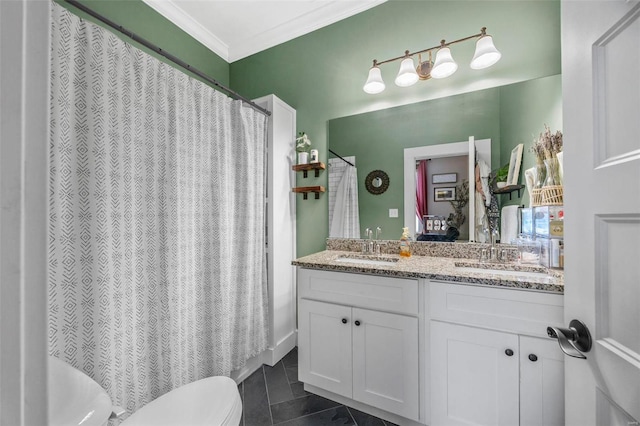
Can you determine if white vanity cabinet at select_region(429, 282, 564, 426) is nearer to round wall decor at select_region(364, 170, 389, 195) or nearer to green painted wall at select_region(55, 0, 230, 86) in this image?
round wall decor at select_region(364, 170, 389, 195)

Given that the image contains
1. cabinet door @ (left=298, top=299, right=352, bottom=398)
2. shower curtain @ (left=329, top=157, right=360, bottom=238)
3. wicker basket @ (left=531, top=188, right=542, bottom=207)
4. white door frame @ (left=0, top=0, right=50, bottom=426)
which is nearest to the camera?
white door frame @ (left=0, top=0, right=50, bottom=426)

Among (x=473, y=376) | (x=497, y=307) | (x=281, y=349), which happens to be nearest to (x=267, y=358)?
(x=281, y=349)

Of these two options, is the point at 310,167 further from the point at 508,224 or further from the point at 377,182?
the point at 508,224

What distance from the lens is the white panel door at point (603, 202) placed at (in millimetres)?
492

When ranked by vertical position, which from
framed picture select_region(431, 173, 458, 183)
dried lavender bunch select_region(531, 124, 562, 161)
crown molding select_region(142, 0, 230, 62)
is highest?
crown molding select_region(142, 0, 230, 62)

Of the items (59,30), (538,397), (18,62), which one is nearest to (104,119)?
(59,30)

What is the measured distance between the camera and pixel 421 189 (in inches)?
73.9

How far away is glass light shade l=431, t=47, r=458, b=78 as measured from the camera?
5.51ft

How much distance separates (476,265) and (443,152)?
792 millimetres

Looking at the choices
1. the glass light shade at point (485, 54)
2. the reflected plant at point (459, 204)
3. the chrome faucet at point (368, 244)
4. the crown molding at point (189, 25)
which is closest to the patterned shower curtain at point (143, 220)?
the chrome faucet at point (368, 244)

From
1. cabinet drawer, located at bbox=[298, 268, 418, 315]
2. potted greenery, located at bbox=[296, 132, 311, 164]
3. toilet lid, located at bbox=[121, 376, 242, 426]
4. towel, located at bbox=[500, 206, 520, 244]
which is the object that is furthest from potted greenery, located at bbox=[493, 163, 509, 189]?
toilet lid, located at bbox=[121, 376, 242, 426]

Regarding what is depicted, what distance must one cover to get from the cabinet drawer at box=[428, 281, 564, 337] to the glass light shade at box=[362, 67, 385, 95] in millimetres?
1422

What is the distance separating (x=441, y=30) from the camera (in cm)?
182

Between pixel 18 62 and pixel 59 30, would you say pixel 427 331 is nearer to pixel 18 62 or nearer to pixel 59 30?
pixel 18 62
